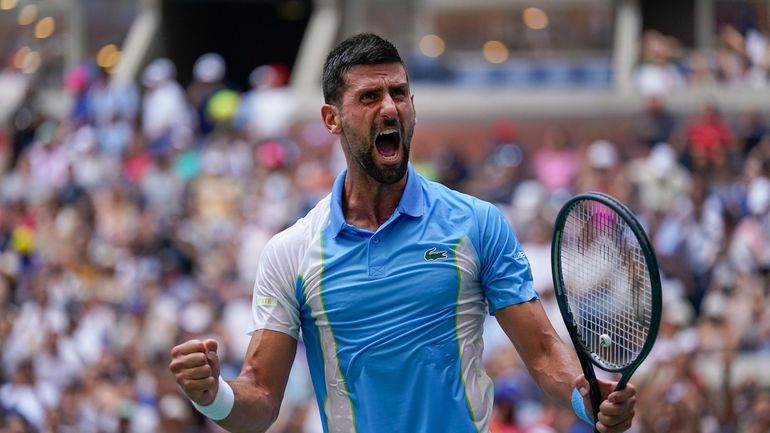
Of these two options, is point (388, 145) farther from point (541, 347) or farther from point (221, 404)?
point (221, 404)

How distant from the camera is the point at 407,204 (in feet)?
14.6

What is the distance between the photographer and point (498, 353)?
1003 cm

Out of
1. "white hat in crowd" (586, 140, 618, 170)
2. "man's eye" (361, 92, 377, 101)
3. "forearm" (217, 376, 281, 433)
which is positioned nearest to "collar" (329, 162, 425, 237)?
"man's eye" (361, 92, 377, 101)

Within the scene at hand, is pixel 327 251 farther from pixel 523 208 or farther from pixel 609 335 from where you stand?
pixel 523 208

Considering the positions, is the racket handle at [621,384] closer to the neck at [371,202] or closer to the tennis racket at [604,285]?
the tennis racket at [604,285]

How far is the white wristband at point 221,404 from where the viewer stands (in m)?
4.18

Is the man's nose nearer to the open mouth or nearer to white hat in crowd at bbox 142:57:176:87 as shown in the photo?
the open mouth

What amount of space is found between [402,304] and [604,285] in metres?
0.60

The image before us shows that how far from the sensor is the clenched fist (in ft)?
13.2

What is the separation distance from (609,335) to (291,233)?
1.01 metres

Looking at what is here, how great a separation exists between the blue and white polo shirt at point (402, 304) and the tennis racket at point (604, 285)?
0.14m

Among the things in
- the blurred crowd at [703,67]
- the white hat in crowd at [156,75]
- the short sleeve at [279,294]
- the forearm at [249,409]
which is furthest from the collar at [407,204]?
the white hat in crowd at [156,75]

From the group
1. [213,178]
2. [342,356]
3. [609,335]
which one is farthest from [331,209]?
[213,178]

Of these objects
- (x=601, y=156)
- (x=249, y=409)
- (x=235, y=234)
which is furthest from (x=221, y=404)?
(x=235, y=234)
